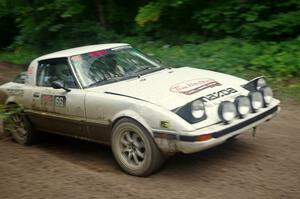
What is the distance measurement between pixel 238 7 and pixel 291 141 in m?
6.21

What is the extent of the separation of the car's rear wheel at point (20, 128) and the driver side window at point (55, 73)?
2.39ft

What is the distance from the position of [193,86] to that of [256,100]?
0.78m

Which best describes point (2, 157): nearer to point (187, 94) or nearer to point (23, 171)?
point (23, 171)

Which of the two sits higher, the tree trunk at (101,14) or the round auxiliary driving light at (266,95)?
the tree trunk at (101,14)

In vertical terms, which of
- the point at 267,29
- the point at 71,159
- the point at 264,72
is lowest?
the point at 71,159

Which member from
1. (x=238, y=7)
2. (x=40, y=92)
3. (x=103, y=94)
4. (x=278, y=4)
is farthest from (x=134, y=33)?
(x=103, y=94)

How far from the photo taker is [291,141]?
627cm

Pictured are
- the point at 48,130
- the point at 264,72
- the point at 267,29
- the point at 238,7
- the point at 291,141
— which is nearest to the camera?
the point at 291,141

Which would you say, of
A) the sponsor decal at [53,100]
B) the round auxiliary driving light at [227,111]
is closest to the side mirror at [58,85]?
the sponsor decal at [53,100]

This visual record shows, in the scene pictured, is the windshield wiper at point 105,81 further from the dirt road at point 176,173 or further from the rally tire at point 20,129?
the rally tire at point 20,129

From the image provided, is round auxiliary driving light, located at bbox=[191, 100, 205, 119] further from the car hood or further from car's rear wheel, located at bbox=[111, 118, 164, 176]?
car's rear wheel, located at bbox=[111, 118, 164, 176]

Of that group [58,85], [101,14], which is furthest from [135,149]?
[101,14]

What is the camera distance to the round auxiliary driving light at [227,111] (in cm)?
504

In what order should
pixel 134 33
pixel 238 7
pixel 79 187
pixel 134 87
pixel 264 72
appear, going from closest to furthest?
pixel 79 187
pixel 134 87
pixel 264 72
pixel 238 7
pixel 134 33
